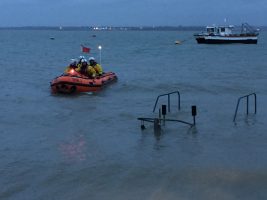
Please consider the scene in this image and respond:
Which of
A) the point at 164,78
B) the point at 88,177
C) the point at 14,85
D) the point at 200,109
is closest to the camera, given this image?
the point at 88,177

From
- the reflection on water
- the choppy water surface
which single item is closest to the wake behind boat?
the choppy water surface

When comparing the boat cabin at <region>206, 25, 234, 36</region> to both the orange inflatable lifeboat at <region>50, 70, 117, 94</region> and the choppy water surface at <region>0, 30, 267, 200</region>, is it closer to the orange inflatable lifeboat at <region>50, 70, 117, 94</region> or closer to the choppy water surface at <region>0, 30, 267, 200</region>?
the choppy water surface at <region>0, 30, 267, 200</region>

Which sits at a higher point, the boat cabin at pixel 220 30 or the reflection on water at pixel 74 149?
the boat cabin at pixel 220 30

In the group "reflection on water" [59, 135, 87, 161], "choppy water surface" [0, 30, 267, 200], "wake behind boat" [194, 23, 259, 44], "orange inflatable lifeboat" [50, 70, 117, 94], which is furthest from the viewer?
"wake behind boat" [194, 23, 259, 44]

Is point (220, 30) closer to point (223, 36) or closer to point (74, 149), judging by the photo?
point (223, 36)

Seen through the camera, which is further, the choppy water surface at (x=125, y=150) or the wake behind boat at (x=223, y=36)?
the wake behind boat at (x=223, y=36)

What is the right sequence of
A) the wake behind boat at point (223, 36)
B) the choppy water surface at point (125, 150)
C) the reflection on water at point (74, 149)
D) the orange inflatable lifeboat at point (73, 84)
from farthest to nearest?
the wake behind boat at point (223, 36) → the orange inflatable lifeboat at point (73, 84) → the reflection on water at point (74, 149) → the choppy water surface at point (125, 150)

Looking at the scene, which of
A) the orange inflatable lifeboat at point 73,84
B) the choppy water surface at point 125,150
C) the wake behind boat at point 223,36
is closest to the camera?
the choppy water surface at point 125,150

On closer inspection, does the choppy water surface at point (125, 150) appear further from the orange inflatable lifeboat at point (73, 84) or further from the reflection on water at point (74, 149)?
the orange inflatable lifeboat at point (73, 84)

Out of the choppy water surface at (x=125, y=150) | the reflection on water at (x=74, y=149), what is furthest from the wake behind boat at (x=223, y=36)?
the reflection on water at (x=74, y=149)

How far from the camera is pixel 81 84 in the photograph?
26516mm

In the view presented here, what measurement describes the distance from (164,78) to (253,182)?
2394 cm

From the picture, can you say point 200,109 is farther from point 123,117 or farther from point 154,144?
point 154,144

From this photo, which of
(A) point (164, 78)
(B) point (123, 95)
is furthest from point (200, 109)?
(A) point (164, 78)
